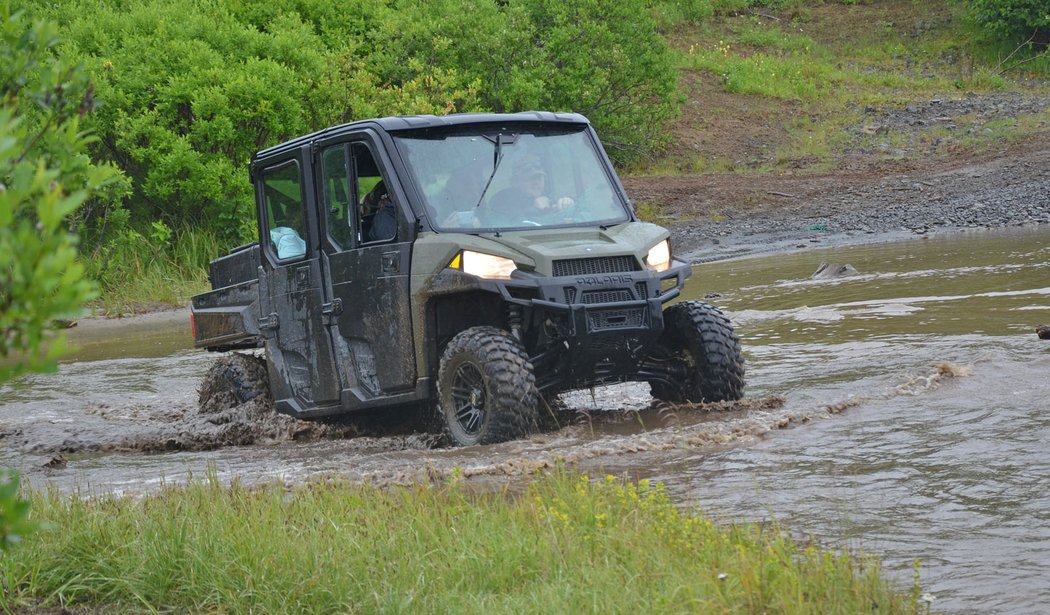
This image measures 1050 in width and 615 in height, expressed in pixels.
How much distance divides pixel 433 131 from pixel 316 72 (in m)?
14.3

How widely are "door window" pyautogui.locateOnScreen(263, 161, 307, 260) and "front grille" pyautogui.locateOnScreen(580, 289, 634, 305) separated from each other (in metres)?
2.22

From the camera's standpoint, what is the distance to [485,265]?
7.55m

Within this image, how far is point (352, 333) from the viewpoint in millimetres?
8375

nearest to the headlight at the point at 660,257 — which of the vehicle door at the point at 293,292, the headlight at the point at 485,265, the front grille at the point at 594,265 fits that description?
the front grille at the point at 594,265

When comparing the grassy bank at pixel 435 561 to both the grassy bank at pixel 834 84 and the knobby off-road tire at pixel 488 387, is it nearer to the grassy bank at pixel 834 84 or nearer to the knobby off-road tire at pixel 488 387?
the knobby off-road tire at pixel 488 387

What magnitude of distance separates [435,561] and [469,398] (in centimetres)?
317

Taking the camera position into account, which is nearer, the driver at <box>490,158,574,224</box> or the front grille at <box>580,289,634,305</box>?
the front grille at <box>580,289,634,305</box>

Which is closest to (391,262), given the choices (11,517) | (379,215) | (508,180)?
(379,215)

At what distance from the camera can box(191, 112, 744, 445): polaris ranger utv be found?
7535mm

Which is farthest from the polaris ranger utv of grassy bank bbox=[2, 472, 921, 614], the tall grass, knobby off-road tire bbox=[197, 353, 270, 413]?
the tall grass

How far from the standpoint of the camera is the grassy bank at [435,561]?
4191mm

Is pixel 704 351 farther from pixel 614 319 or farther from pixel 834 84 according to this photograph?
pixel 834 84

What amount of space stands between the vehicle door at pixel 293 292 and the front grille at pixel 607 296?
6.55ft

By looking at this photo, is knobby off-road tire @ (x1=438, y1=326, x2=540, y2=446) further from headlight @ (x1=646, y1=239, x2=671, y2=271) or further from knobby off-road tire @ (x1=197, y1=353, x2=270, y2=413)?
knobby off-road tire @ (x1=197, y1=353, x2=270, y2=413)
